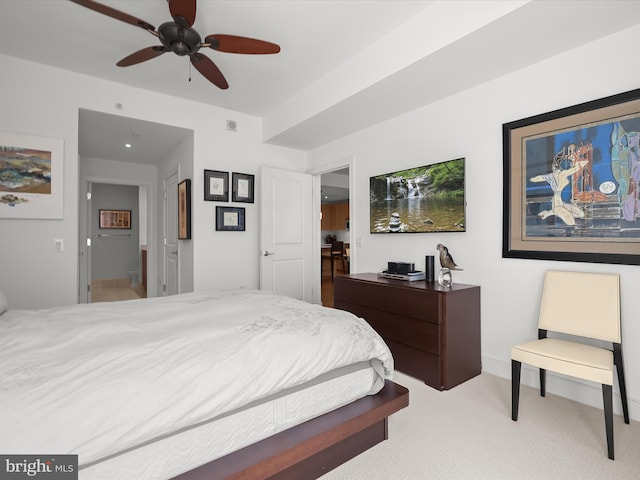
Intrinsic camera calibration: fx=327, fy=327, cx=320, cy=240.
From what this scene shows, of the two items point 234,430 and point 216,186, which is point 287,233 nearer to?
point 216,186

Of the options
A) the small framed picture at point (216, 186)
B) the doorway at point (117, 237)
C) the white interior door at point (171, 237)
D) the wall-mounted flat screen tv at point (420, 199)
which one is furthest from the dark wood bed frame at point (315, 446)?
the doorway at point (117, 237)

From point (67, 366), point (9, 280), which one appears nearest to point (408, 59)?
point (67, 366)

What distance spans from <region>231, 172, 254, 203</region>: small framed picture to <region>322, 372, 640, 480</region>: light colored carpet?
3.04m

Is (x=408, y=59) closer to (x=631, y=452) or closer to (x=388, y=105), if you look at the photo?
(x=388, y=105)

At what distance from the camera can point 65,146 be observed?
3.18 meters

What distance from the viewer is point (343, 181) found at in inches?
304

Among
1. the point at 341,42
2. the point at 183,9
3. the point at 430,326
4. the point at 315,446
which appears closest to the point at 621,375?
the point at 430,326

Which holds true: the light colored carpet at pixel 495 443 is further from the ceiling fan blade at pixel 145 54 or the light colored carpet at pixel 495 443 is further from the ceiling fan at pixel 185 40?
the ceiling fan blade at pixel 145 54

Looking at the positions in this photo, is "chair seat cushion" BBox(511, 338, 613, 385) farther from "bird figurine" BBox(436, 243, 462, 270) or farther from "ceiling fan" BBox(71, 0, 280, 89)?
"ceiling fan" BBox(71, 0, 280, 89)

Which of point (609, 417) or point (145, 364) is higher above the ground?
point (145, 364)

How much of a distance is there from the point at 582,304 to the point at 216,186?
12.1 ft

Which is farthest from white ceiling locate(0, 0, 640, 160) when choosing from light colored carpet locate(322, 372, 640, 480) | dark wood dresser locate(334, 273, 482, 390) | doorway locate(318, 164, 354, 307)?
doorway locate(318, 164, 354, 307)

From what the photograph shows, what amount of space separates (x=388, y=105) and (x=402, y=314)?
2.00 metres

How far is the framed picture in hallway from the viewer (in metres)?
7.55
